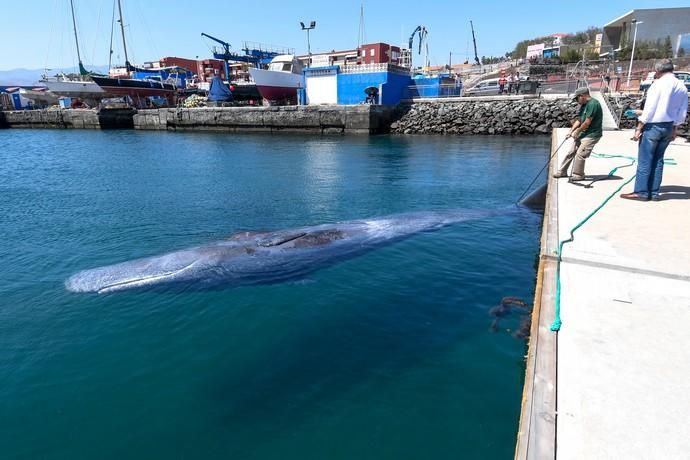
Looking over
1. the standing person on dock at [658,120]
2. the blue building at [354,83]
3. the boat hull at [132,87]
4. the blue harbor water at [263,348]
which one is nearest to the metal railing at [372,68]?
Result: the blue building at [354,83]

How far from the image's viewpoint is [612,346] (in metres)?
3.90

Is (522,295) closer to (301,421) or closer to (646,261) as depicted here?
(646,261)

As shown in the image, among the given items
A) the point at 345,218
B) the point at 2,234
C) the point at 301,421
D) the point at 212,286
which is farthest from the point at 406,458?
the point at 2,234

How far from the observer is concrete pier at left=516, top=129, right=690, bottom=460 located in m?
2.95

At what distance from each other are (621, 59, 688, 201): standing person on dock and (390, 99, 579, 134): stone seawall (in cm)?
3073

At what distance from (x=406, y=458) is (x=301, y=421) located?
128 centimetres

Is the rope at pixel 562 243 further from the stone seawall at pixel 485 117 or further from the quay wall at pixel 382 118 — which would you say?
the stone seawall at pixel 485 117

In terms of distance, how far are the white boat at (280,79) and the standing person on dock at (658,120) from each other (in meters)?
50.5

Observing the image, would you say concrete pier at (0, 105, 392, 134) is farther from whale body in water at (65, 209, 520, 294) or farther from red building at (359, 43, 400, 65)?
whale body in water at (65, 209, 520, 294)

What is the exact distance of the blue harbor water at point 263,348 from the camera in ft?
15.7

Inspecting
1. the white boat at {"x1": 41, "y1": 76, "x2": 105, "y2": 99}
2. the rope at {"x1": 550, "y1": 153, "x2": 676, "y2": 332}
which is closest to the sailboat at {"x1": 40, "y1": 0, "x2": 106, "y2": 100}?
the white boat at {"x1": 41, "y1": 76, "x2": 105, "y2": 99}

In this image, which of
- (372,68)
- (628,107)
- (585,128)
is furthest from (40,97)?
(585,128)

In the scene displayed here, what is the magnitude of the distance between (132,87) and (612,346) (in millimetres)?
75108

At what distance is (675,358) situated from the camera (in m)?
3.72
